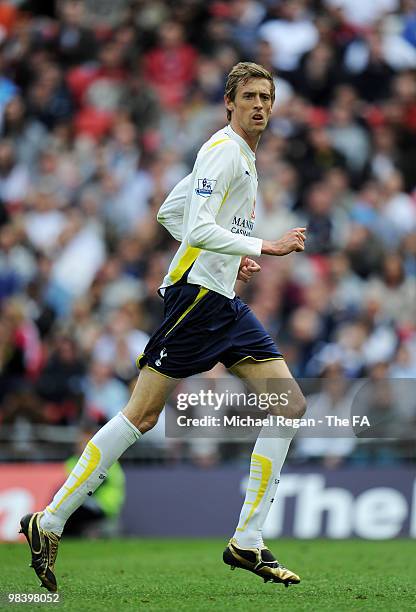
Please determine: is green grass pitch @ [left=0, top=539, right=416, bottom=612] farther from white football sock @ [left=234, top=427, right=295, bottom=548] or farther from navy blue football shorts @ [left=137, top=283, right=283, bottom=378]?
navy blue football shorts @ [left=137, top=283, right=283, bottom=378]

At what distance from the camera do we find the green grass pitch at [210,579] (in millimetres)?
6094

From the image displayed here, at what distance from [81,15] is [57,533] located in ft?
42.2

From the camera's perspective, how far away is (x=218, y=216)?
260 inches

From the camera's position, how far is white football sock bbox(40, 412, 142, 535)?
654 cm

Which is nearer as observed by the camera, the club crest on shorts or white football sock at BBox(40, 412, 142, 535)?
the club crest on shorts

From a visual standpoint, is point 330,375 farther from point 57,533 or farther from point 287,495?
point 57,533

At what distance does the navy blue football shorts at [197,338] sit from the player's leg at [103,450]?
10cm

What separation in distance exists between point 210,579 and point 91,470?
1388 millimetres

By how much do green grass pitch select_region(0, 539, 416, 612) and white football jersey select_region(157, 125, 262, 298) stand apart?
164 cm

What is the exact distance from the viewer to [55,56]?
17.9 m

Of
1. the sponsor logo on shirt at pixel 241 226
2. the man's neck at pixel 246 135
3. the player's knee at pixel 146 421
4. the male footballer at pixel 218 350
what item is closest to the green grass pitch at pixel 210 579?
the male footballer at pixel 218 350

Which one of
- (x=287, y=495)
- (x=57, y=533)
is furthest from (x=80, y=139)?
(x=57, y=533)

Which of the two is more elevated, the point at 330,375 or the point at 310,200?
the point at 310,200

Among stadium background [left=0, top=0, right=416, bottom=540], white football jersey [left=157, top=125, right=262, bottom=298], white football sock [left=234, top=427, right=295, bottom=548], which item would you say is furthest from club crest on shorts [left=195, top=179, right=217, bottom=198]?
stadium background [left=0, top=0, right=416, bottom=540]
